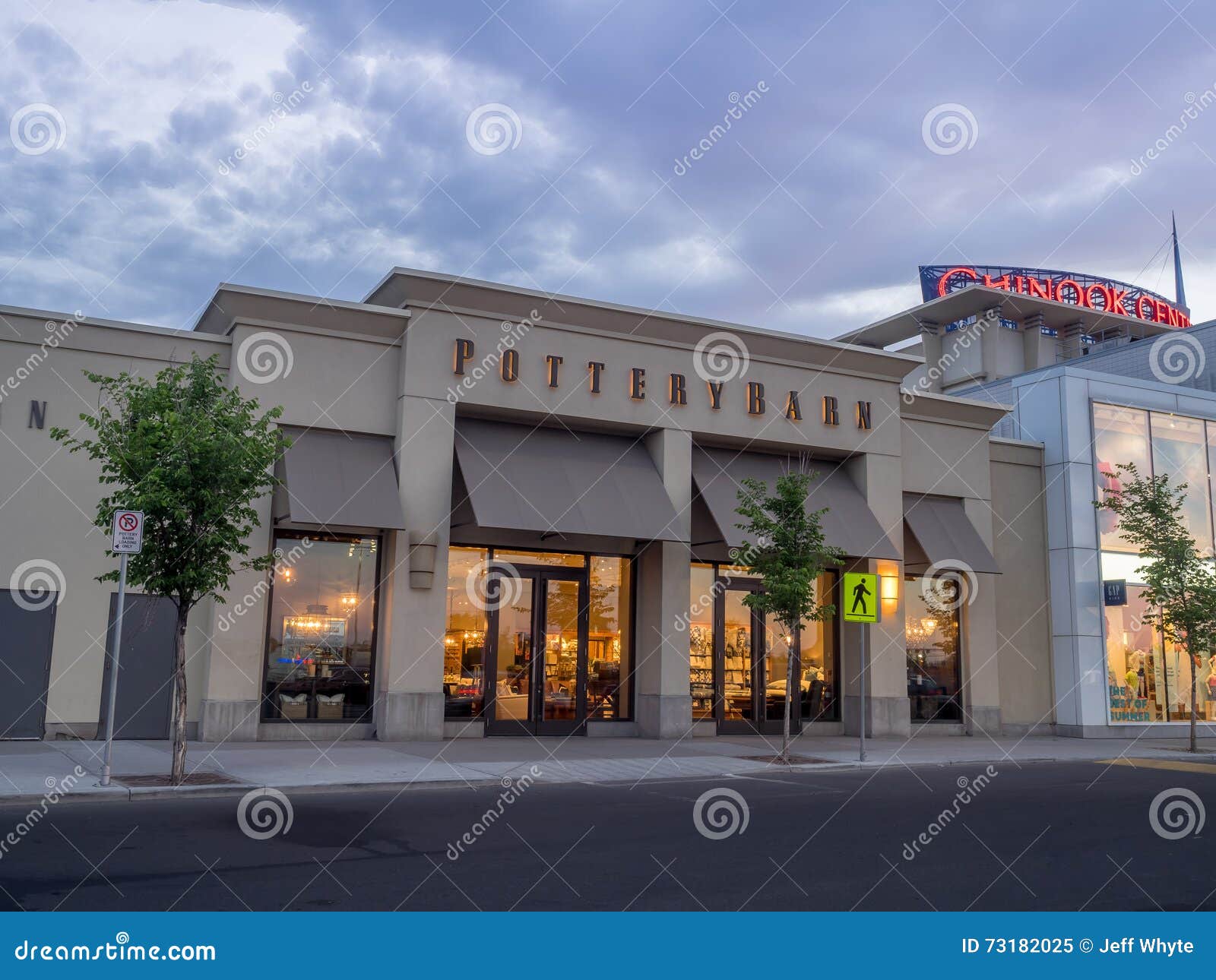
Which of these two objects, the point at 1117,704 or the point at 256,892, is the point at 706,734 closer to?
the point at 1117,704

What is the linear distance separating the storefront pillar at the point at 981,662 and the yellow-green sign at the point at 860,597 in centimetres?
727

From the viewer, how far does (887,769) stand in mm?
17125

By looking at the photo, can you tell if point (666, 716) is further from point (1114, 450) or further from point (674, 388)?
point (1114, 450)

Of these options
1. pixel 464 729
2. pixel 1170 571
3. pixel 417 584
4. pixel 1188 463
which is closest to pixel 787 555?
pixel 417 584

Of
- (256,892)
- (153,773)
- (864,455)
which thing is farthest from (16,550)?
(864,455)

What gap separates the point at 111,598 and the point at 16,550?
63.2 inches

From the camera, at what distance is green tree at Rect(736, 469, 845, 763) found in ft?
59.2

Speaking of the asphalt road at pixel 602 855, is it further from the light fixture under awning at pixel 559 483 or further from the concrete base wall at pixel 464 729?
the light fixture under awning at pixel 559 483

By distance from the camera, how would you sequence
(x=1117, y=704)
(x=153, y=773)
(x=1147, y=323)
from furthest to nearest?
1. (x=1147, y=323)
2. (x=1117, y=704)
3. (x=153, y=773)

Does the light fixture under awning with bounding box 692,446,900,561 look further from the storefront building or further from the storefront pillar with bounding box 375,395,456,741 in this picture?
the storefront building

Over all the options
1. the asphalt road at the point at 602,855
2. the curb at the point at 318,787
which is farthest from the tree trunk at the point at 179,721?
the asphalt road at the point at 602,855

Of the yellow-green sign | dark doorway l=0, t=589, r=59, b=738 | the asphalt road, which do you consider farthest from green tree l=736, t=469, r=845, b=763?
dark doorway l=0, t=589, r=59, b=738

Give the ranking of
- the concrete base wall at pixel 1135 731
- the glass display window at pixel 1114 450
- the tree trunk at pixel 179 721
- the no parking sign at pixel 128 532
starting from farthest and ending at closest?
the glass display window at pixel 1114 450
the concrete base wall at pixel 1135 731
the tree trunk at pixel 179 721
the no parking sign at pixel 128 532

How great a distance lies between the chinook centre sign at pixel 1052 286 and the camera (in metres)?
43.9
